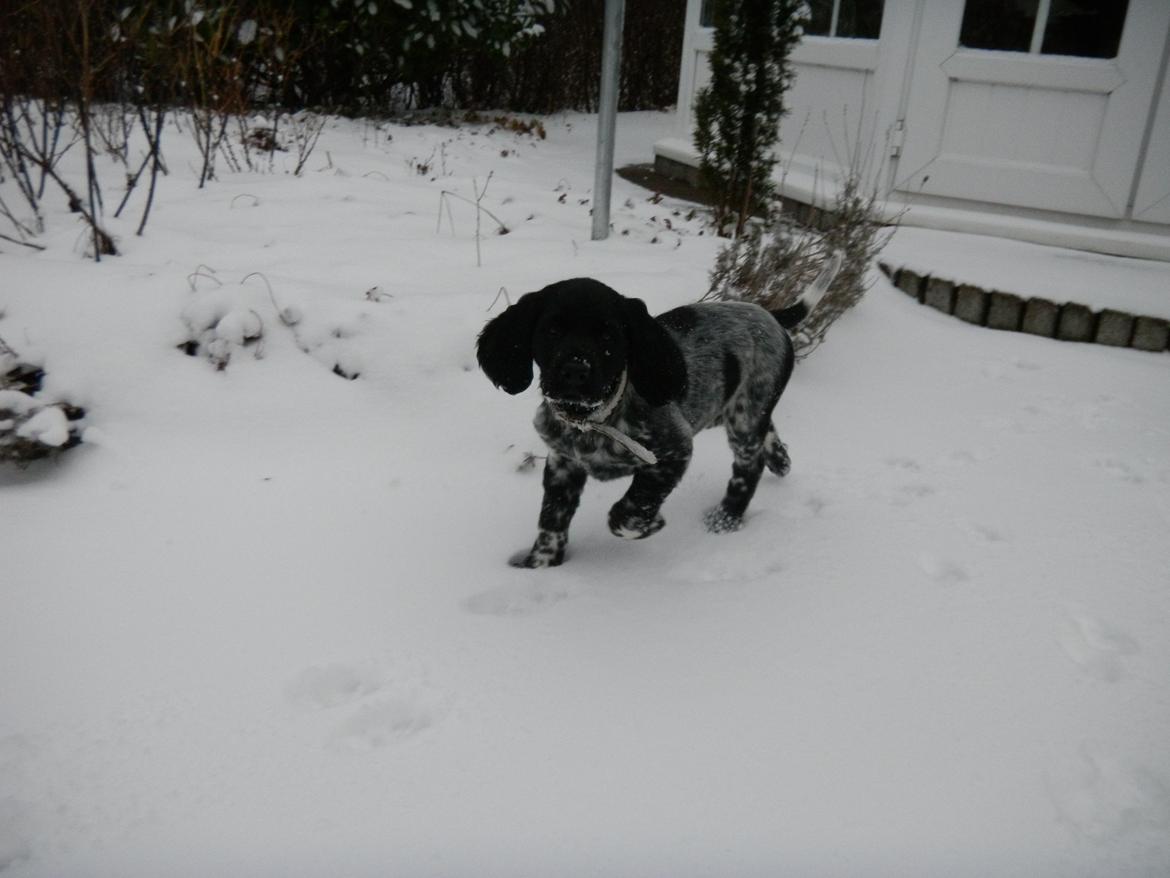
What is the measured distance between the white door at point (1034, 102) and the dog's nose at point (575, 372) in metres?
4.72

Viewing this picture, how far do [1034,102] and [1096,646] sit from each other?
5.07m

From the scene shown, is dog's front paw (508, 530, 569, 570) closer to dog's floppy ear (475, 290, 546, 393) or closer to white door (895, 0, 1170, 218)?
dog's floppy ear (475, 290, 546, 393)

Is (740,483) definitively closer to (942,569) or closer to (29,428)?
(942,569)

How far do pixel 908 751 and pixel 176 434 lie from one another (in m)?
2.75

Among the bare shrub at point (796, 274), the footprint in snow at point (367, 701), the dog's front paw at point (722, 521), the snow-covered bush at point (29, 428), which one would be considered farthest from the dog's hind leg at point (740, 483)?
the snow-covered bush at point (29, 428)

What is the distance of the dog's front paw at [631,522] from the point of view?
2637 millimetres

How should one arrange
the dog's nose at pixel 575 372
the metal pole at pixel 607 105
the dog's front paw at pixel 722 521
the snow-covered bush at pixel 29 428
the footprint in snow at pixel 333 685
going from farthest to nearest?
the metal pole at pixel 607 105 → the dog's front paw at pixel 722 521 → the snow-covered bush at pixel 29 428 → the dog's nose at pixel 575 372 → the footprint in snow at pixel 333 685

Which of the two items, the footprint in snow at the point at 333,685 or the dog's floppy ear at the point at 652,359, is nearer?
the footprint in snow at the point at 333,685

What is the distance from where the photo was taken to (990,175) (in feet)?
20.4

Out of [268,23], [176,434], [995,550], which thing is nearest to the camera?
[995,550]

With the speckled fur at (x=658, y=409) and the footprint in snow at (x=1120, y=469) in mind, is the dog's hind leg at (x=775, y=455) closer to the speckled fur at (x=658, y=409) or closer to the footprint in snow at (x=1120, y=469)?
the speckled fur at (x=658, y=409)

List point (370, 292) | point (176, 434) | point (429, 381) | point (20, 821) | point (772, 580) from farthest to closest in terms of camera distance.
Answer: point (370, 292) < point (429, 381) < point (176, 434) < point (772, 580) < point (20, 821)

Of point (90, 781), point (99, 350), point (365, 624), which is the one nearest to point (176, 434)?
point (99, 350)

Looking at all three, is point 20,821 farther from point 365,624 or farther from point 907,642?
point 907,642
